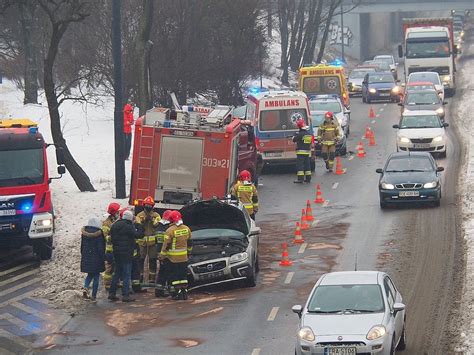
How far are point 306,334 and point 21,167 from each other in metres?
11.1

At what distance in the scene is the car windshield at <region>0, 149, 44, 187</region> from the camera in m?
24.4

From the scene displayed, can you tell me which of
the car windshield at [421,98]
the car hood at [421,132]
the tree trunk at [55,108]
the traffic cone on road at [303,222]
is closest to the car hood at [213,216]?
the traffic cone on road at [303,222]

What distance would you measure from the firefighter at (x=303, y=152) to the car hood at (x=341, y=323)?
18.4 m

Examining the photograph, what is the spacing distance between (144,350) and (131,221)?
3.99 m

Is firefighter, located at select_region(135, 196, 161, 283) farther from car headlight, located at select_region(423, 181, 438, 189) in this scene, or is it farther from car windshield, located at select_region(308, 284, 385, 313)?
car headlight, located at select_region(423, 181, 438, 189)

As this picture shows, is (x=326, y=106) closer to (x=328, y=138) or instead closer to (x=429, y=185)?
(x=328, y=138)

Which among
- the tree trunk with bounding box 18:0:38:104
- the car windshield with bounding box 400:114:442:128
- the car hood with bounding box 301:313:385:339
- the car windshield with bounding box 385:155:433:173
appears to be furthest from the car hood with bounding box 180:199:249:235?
the tree trunk with bounding box 18:0:38:104

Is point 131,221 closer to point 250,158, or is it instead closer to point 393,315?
point 393,315

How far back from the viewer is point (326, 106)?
142ft

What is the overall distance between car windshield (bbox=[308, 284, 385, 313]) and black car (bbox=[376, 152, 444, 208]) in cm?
1274

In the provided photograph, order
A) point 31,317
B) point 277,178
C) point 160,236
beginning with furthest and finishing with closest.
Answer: point 277,178, point 160,236, point 31,317

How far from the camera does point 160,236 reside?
21797 mm

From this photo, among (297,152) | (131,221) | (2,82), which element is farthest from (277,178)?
(2,82)

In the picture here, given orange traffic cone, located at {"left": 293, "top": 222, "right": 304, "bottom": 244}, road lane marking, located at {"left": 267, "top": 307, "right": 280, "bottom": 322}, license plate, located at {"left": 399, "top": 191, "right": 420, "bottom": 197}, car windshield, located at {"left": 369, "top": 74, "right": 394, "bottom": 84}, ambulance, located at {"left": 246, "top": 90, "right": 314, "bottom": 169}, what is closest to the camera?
road lane marking, located at {"left": 267, "top": 307, "right": 280, "bottom": 322}
